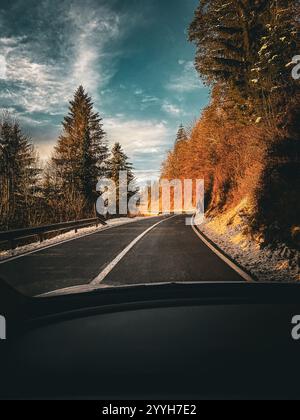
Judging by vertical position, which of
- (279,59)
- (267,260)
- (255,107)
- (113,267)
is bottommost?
(113,267)

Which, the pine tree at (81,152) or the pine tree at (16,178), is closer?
the pine tree at (16,178)

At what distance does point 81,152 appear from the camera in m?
40.7

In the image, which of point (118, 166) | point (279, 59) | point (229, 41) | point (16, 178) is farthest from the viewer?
point (118, 166)

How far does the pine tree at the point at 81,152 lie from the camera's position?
39.8 metres

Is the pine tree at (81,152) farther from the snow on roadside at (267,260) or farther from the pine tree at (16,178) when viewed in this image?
the snow on roadside at (267,260)

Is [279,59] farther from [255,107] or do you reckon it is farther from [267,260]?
[267,260]

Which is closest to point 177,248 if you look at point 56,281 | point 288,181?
point 288,181

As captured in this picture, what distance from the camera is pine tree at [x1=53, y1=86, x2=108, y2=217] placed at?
39844mm

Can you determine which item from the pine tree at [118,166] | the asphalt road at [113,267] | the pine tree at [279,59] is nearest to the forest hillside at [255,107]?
the pine tree at [279,59]

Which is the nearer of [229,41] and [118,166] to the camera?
[229,41]

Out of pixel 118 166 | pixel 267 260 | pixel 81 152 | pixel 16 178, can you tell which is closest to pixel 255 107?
pixel 267 260

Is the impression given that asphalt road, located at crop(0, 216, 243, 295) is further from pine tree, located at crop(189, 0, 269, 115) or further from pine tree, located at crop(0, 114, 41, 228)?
pine tree, located at crop(189, 0, 269, 115)

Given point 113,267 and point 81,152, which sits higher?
point 81,152

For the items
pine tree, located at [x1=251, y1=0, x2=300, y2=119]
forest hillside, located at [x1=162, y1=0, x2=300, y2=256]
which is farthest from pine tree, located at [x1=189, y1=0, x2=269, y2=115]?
pine tree, located at [x1=251, y1=0, x2=300, y2=119]
